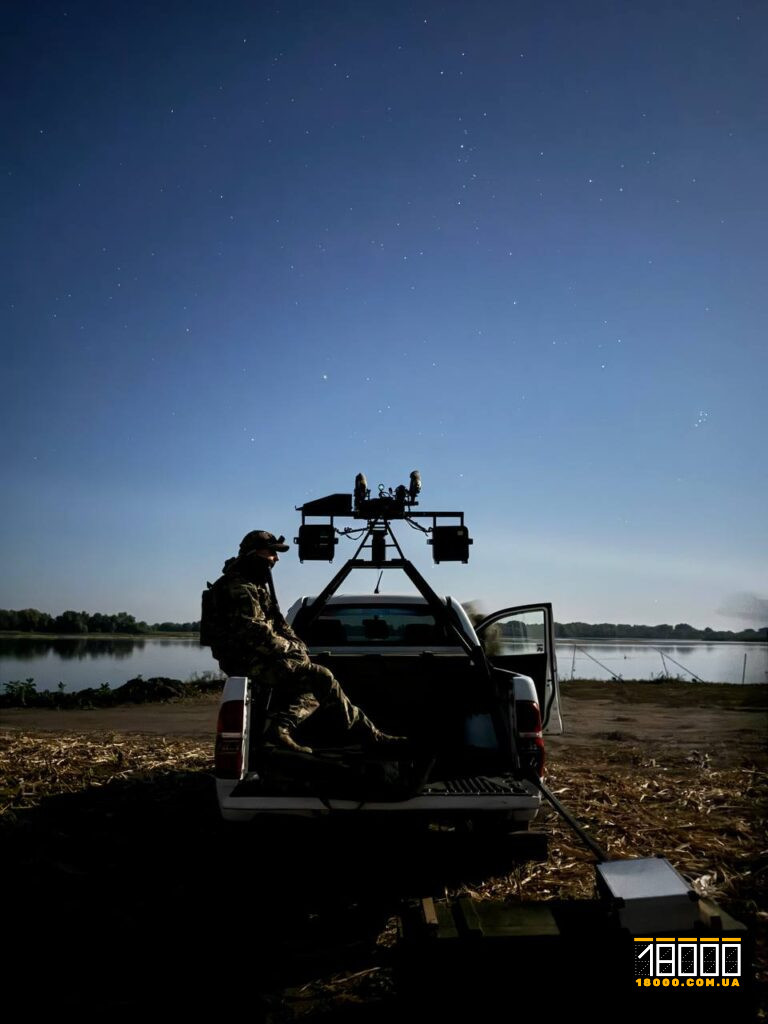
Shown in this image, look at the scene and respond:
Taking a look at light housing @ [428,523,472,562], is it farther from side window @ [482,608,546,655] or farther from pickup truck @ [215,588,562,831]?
side window @ [482,608,546,655]

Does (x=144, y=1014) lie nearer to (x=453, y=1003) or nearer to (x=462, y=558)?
(x=453, y=1003)

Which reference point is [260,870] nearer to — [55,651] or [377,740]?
[377,740]

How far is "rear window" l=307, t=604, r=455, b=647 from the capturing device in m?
6.09

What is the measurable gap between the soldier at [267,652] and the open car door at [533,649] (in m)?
1.21

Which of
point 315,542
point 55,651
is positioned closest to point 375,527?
point 315,542

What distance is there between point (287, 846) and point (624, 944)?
6.82 feet

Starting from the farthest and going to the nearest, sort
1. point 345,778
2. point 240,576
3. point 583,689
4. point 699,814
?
point 583,689, point 699,814, point 240,576, point 345,778

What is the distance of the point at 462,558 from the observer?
625 cm

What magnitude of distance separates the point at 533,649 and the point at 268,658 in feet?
7.53

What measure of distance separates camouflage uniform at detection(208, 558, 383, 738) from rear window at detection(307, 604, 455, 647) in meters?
1.00

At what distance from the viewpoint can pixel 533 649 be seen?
5.56m

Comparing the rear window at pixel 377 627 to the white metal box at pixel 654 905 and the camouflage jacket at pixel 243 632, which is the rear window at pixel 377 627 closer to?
the camouflage jacket at pixel 243 632

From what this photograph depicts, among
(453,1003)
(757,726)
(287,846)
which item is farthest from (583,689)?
(453,1003)

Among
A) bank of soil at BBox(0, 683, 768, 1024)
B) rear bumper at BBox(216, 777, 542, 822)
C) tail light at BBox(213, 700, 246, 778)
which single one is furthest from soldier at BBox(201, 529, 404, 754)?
bank of soil at BBox(0, 683, 768, 1024)
